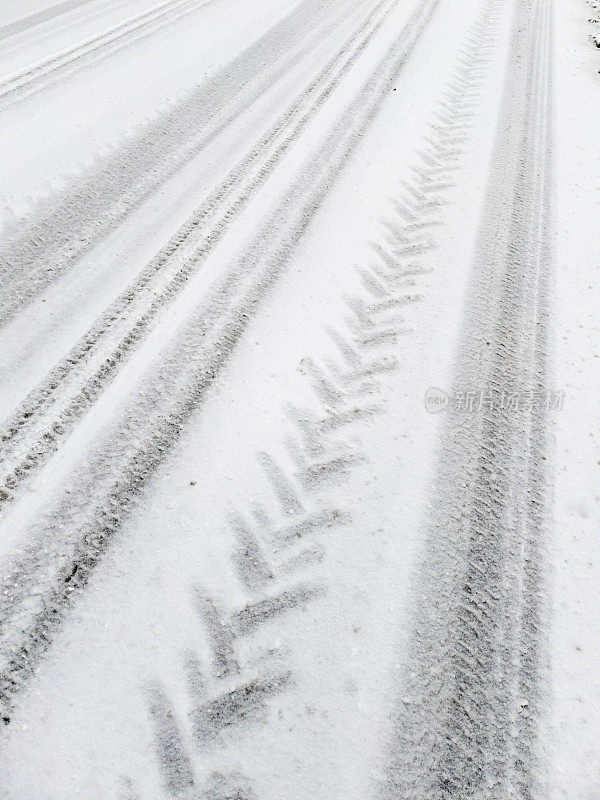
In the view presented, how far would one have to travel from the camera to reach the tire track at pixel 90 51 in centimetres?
516

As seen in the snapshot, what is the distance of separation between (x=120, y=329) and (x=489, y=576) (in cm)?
231

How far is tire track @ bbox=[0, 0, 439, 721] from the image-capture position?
2043 millimetres

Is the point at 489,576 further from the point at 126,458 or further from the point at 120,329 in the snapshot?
the point at 120,329

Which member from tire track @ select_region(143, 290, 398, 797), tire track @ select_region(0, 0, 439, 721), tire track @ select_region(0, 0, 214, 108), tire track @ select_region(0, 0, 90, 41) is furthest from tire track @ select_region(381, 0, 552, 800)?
tire track @ select_region(0, 0, 90, 41)

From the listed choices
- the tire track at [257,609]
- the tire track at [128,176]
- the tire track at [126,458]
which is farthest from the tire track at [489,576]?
the tire track at [128,176]

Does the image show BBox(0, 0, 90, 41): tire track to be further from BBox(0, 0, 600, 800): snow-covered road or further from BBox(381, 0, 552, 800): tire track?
BBox(381, 0, 552, 800): tire track

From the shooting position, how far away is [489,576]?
2271 millimetres

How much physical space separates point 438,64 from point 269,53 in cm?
197

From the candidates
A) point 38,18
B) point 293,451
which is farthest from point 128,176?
point 38,18

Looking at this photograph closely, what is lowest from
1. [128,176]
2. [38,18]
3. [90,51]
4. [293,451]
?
[293,451]

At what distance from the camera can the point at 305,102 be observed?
17.5 ft

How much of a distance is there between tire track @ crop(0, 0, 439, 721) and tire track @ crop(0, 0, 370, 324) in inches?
39.7

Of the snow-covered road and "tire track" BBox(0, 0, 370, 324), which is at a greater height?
"tire track" BBox(0, 0, 370, 324)

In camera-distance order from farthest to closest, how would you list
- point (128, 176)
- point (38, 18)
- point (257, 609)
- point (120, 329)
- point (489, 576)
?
point (38, 18) < point (128, 176) < point (120, 329) < point (489, 576) < point (257, 609)
